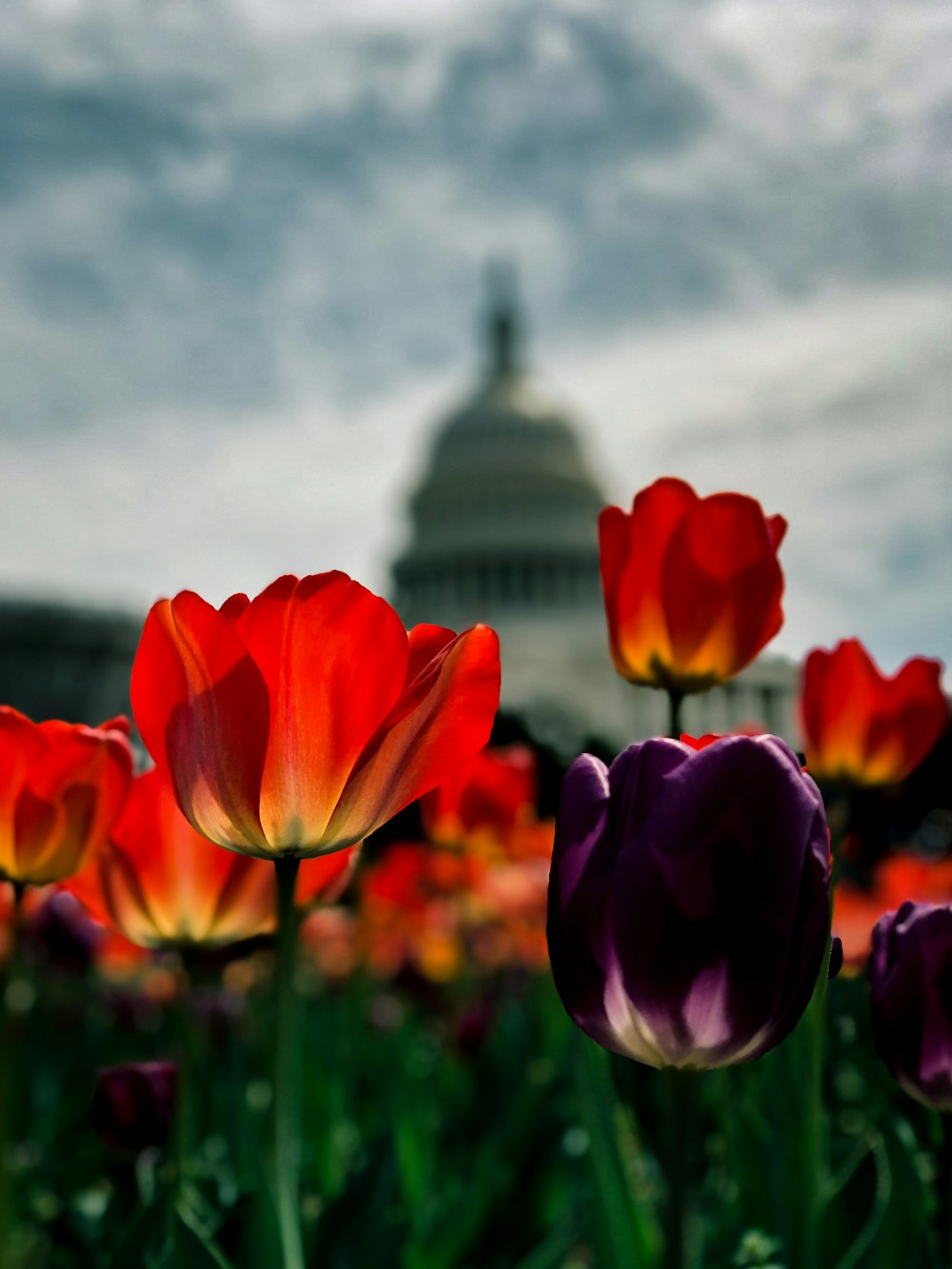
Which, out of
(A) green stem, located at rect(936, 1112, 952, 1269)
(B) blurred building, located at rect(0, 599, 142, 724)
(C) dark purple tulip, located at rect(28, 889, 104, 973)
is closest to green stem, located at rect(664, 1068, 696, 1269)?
(A) green stem, located at rect(936, 1112, 952, 1269)

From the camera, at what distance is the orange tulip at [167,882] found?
1.02 metres

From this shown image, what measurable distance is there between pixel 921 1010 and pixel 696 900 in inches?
11.2

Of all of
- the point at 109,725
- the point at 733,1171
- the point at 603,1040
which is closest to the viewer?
the point at 603,1040

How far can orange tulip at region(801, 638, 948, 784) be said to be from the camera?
4.05 ft

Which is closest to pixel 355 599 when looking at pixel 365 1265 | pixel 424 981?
pixel 365 1265

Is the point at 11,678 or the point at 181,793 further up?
the point at 11,678

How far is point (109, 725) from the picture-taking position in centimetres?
98

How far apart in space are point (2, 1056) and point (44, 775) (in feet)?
0.96

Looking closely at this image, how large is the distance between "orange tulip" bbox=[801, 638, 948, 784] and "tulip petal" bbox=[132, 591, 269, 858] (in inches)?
29.4

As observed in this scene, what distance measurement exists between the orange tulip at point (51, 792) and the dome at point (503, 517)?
4146cm

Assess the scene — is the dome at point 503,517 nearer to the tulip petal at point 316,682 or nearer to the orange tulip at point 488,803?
the orange tulip at point 488,803

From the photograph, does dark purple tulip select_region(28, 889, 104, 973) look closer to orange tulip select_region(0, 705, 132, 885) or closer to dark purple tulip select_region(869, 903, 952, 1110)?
orange tulip select_region(0, 705, 132, 885)

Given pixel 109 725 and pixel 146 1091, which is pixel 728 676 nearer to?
pixel 109 725

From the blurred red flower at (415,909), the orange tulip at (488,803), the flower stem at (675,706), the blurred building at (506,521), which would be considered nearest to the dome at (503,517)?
the blurred building at (506,521)
